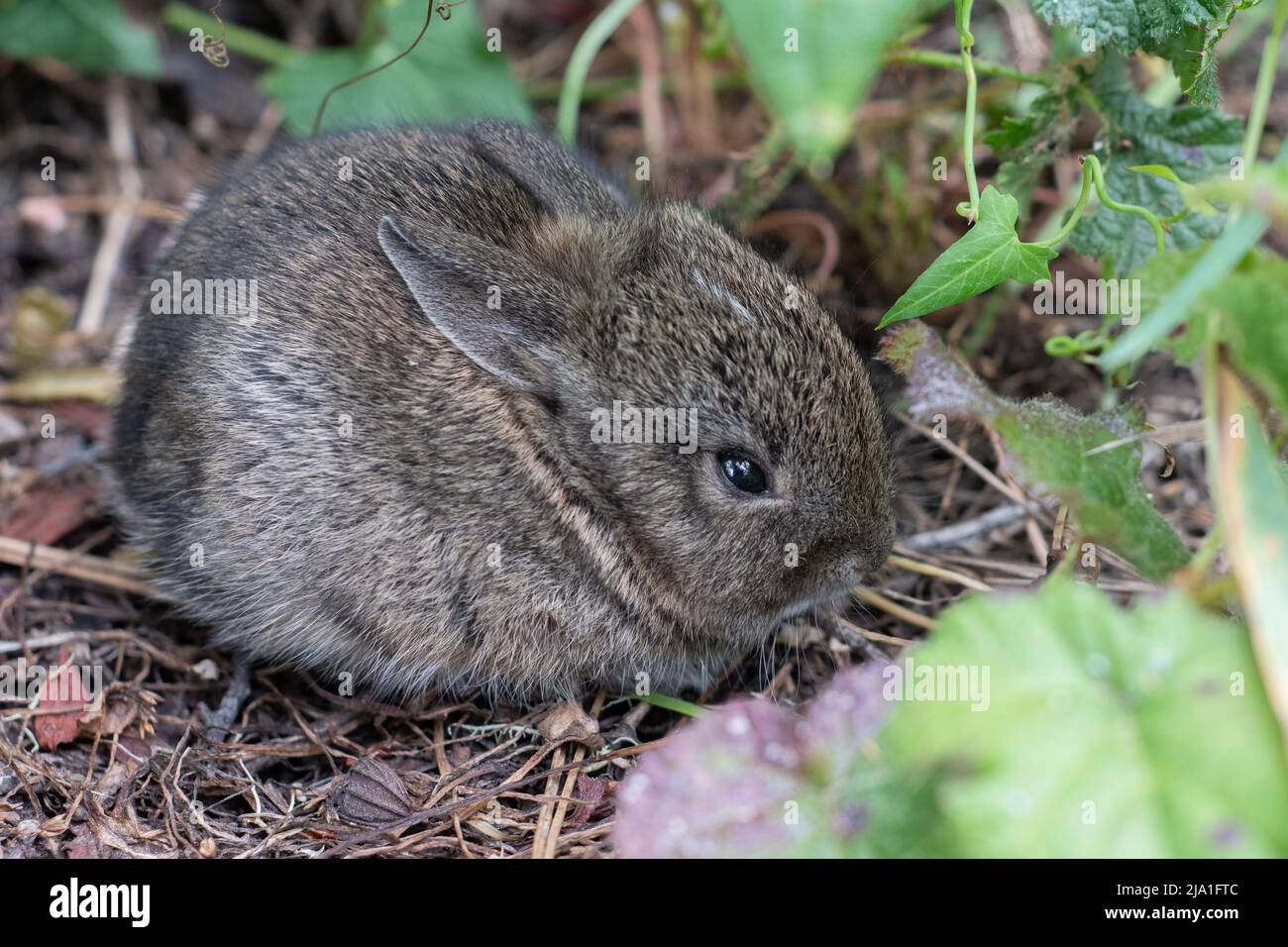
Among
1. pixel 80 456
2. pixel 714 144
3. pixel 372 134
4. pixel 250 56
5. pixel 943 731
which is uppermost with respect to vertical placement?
pixel 250 56

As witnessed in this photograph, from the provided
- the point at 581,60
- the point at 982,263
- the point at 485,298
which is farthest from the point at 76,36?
the point at 982,263

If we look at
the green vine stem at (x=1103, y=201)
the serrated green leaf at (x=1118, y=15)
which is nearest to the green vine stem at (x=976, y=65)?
the serrated green leaf at (x=1118, y=15)

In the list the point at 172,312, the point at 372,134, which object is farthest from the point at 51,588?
the point at 372,134

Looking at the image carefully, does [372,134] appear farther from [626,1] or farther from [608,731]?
[608,731]

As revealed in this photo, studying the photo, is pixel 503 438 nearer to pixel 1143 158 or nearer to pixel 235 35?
pixel 1143 158

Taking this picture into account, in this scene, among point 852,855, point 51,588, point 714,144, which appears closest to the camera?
point 852,855

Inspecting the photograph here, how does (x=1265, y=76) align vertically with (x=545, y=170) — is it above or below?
below

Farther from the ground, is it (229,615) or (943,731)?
(229,615)
